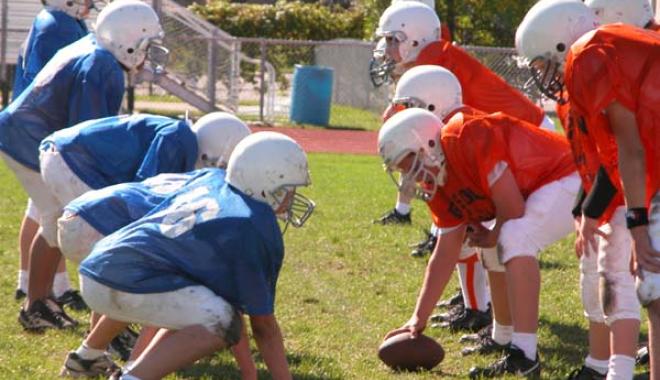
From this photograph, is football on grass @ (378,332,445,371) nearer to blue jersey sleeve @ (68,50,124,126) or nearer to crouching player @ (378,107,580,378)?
crouching player @ (378,107,580,378)

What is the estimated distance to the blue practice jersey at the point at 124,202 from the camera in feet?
17.1

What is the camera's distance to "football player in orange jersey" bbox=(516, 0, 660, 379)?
457 centimetres

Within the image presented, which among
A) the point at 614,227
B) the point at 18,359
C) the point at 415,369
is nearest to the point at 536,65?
the point at 614,227

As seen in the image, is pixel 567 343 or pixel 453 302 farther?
pixel 453 302

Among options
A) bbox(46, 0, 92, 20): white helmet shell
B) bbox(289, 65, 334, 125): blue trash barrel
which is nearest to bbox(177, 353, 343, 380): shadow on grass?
bbox(46, 0, 92, 20): white helmet shell

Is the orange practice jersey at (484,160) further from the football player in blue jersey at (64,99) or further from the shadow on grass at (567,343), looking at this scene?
the football player in blue jersey at (64,99)

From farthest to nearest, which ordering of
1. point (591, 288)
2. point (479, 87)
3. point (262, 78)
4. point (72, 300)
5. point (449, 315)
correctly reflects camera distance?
point (262, 78)
point (479, 87)
point (72, 300)
point (449, 315)
point (591, 288)

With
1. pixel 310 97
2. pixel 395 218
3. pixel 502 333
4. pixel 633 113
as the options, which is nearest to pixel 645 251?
pixel 633 113

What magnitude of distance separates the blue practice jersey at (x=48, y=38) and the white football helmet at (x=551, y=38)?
10.6ft

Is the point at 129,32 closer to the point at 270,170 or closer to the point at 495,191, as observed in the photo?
the point at 270,170

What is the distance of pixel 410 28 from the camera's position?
777 centimetres

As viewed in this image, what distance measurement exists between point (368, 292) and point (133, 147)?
2521 mm

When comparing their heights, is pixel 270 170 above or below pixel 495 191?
above

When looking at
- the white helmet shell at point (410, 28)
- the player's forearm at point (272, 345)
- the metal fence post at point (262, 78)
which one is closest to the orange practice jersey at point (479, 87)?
the white helmet shell at point (410, 28)
